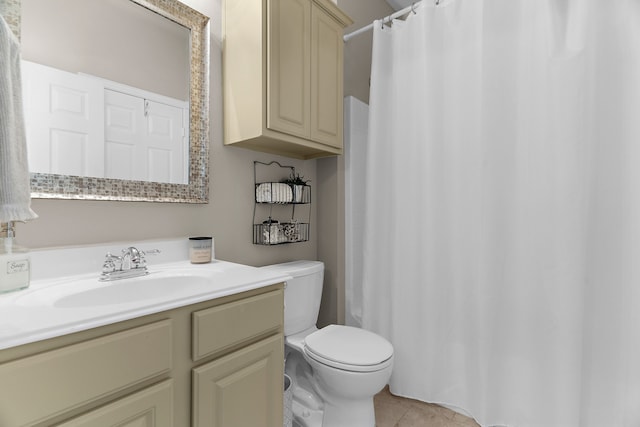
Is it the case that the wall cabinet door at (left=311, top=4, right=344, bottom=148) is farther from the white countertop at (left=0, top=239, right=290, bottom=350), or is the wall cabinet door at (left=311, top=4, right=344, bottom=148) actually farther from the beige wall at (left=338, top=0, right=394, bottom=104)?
the white countertop at (left=0, top=239, right=290, bottom=350)

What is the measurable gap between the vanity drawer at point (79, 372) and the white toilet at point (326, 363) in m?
0.68

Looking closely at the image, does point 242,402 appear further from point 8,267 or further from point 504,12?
point 504,12

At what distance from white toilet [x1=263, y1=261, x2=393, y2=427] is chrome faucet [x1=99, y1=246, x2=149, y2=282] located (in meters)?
0.54

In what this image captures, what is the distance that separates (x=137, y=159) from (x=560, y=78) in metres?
1.73

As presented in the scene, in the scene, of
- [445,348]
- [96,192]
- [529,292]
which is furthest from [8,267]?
[529,292]

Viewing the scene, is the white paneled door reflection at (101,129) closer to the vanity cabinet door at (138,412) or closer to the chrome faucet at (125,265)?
the chrome faucet at (125,265)

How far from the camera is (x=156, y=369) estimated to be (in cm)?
72

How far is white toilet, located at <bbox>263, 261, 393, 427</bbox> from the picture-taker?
1.23 meters

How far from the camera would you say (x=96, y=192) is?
1.07m

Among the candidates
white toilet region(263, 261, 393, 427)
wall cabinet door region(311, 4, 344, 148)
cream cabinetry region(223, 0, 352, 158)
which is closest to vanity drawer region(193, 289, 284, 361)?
white toilet region(263, 261, 393, 427)

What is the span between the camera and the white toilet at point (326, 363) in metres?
1.23

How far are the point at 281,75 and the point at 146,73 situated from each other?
21.0 inches

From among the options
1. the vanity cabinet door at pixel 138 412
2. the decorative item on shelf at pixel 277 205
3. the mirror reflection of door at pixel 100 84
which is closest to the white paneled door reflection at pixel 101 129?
the mirror reflection of door at pixel 100 84

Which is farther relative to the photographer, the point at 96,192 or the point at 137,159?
the point at 137,159
